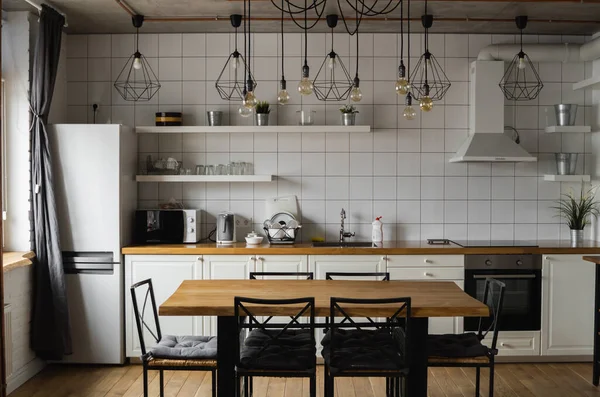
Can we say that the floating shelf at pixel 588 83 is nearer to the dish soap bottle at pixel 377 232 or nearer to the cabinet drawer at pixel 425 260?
the cabinet drawer at pixel 425 260

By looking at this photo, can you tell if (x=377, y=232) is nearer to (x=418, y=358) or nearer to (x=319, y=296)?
(x=319, y=296)

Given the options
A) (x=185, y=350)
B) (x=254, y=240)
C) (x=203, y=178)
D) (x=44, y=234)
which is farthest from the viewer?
(x=203, y=178)

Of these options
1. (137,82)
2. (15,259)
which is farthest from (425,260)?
(15,259)

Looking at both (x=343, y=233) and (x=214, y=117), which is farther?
(x=343, y=233)

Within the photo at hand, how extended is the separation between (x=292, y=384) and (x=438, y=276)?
53.7 inches

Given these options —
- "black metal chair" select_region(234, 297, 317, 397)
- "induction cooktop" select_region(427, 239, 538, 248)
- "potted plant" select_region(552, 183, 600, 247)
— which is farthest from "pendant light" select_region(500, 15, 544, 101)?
"black metal chair" select_region(234, 297, 317, 397)

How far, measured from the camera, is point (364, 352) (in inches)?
133

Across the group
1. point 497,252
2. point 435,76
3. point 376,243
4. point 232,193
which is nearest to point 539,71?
point 435,76

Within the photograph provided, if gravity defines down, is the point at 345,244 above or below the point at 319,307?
above

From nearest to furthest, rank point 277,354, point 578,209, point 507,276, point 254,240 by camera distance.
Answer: point 277,354 < point 507,276 < point 254,240 < point 578,209

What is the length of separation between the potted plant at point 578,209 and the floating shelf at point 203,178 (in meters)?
2.47

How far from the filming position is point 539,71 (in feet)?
17.8

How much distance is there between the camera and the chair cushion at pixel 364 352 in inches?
127

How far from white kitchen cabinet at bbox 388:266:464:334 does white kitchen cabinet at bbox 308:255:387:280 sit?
4.5 inches
